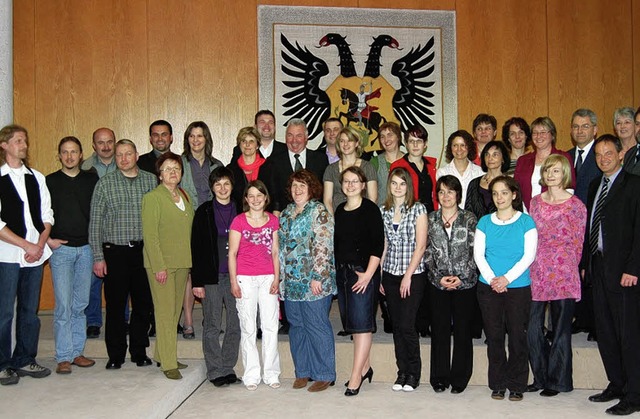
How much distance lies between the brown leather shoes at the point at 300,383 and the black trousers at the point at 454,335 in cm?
83

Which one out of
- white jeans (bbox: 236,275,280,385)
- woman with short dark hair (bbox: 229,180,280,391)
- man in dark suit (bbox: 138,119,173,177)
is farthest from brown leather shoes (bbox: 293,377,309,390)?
man in dark suit (bbox: 138,119,173,177)

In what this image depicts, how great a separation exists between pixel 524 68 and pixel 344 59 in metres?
1.86

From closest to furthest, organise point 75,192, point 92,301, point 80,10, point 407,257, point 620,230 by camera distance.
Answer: point 620,230 < point 407,257 < point 75,192 < point 92,301 < point 80,10

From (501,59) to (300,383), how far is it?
4133 mm

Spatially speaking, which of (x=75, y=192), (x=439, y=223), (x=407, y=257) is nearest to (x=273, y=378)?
(x=407, y=257)

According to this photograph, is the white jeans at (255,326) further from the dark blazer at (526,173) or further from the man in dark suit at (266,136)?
the dark blazer at (526,173)

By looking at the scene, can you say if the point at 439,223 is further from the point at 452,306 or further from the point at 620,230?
the point at 620,230

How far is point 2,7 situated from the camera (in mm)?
4844

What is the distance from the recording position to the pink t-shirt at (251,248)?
14.0 ft

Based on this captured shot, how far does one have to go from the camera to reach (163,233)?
4.32m

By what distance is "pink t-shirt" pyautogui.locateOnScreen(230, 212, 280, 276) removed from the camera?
4270mm

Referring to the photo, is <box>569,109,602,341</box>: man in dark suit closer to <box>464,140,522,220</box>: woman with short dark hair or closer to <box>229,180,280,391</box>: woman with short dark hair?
<box>464,140,522,220</box>: woman with short dark hair

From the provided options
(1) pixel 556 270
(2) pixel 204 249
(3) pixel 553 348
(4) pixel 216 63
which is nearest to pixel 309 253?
(2) pixel 204 249

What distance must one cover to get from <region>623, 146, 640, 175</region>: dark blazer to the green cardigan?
9.54 feet
